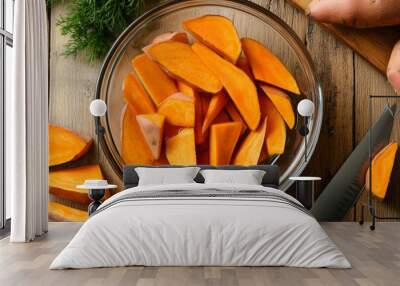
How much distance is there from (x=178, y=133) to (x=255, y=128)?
0.70 meters

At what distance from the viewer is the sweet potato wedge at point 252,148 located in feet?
18.7

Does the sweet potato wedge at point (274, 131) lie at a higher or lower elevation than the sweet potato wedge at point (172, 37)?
lower

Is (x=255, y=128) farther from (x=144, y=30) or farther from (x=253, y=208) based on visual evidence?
(x=253, y=208)

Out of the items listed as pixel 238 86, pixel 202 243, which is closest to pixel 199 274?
pixel 202 243

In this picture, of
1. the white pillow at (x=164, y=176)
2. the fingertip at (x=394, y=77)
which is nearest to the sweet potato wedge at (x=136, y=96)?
the white pillow at (x=164, y=176)

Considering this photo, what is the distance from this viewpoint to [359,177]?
587 centimetres

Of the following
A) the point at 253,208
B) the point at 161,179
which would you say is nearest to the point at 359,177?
the point at 161,179

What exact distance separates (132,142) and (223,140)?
827mm

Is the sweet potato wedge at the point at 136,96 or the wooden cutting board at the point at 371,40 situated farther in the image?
the wooden cutting board at the point at 371,40

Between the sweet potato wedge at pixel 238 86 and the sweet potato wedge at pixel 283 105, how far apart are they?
0.52 feet

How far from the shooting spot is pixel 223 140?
226 inches

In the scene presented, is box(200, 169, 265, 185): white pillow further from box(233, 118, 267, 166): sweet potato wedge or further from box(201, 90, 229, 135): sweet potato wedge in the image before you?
box(201, 90, 229, 135): sweet potato wedge

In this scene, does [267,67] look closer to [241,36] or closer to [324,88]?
[241,36]

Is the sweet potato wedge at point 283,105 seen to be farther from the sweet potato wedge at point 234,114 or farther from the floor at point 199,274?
the floor at point 199,274
